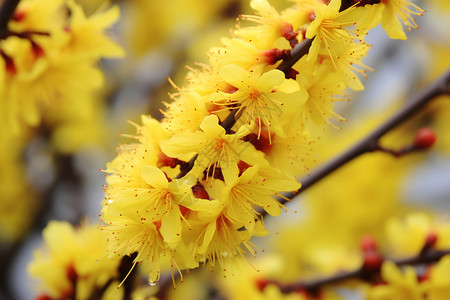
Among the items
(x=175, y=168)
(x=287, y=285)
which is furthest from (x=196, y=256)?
(x=287, y=285)

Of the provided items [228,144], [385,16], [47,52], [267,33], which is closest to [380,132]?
[385,16]

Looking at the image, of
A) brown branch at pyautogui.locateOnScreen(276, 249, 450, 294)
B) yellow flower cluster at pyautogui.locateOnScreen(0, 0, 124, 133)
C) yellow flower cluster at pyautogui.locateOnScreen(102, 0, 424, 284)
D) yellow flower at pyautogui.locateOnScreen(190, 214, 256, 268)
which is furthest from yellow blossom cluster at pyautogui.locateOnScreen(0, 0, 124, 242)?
brown branch at pyautogui.locateOnScreen(276, 249, 450, 294)

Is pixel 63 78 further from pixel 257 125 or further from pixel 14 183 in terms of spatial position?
pixel 14 183

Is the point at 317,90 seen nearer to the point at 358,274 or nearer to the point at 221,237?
the point at 221,237

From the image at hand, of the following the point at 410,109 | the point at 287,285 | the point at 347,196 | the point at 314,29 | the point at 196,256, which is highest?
the point at 314,29

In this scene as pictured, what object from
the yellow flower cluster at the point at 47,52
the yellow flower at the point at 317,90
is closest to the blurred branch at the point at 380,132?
the yellow flower at the point at 317,90
